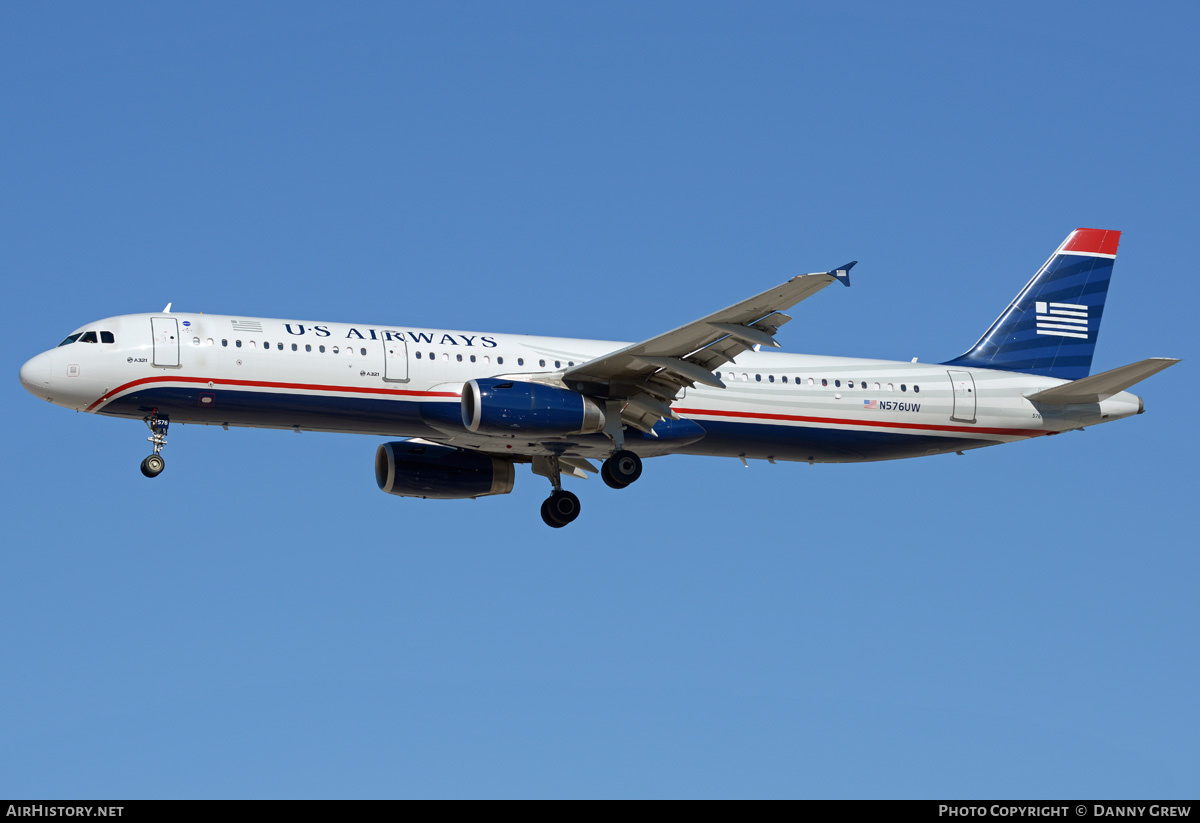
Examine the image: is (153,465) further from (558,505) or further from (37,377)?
(558,505)

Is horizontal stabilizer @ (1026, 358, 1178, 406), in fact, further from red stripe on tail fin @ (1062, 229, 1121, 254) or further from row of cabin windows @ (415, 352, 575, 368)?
row of cabin windows @ (415, 352, 575, 368)

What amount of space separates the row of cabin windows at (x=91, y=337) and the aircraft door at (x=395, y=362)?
6.23 metres

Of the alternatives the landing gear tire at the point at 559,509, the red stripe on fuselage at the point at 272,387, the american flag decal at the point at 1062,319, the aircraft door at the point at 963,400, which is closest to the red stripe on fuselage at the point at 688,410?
the red stripe on fuselage at the point at 272,387

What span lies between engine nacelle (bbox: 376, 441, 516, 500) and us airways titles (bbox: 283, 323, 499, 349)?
448 cm

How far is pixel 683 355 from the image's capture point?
33844 millimetres

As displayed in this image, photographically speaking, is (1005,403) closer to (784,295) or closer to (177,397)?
(784,295)

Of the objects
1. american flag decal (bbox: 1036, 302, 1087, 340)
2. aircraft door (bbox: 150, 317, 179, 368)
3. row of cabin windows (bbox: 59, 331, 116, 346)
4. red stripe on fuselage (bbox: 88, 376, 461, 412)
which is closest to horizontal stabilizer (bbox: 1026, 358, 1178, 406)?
american flag decal (bbox: 1036, 302, 1087, 340)

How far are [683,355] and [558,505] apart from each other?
6.90 metres

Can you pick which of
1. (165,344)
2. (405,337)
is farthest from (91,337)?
(405,337)

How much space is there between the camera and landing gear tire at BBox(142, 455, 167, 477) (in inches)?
1330

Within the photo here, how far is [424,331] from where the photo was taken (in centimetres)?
3581

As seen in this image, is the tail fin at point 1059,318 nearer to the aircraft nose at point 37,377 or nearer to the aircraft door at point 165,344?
the aircraft door at point 165,344

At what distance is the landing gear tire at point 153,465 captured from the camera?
3378 centimetres
